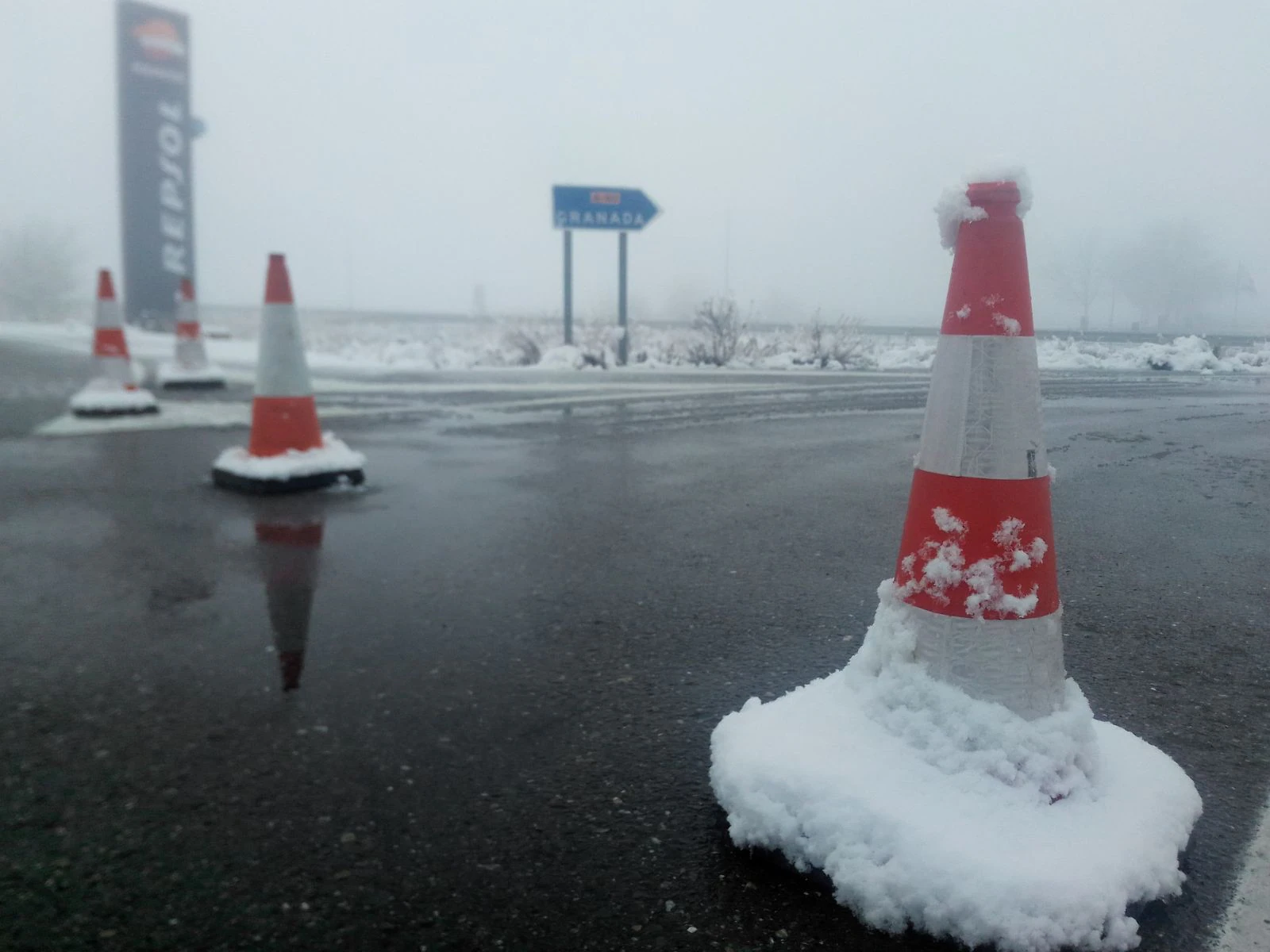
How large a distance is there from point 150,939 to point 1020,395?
209 centimetres

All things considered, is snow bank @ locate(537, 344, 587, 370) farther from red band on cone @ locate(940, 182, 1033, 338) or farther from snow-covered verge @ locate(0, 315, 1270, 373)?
red band on cone @ locate(940, 182, 1033, 338)

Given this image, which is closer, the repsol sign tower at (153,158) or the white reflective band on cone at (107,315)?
the white reflective band on cone at (107,315)

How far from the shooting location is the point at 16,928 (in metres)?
1.78

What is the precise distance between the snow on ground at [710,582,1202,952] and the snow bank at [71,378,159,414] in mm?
8814

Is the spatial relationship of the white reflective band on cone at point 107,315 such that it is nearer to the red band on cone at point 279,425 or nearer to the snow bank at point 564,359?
the red band on cone at point 279,425

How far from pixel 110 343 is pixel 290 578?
6939 mm

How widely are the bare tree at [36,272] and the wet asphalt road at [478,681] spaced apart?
59.3 meters

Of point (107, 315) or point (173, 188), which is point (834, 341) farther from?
point (173, 188)

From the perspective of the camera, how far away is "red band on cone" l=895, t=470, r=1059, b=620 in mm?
2205

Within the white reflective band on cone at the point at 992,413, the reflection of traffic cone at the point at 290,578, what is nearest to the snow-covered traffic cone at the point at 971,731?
the white reflective band on cone at the point at 992,413

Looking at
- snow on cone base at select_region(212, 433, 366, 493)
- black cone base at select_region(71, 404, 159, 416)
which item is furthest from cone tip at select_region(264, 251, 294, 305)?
black cone base at select_region(71, 404, 159, 416)

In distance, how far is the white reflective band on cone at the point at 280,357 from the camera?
19.8 feet

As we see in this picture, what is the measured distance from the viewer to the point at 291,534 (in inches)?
193

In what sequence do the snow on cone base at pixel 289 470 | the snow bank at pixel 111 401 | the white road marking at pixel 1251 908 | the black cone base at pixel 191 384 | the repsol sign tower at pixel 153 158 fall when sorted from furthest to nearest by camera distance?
1. the repsol sign tower at pixel 153 158
2. the black cone base at pixel 191 384
3. the snow bank at pixel 111 401
4. the snow on cone base at pixel 289 470
5. the white road marking at pixel 1251 908
